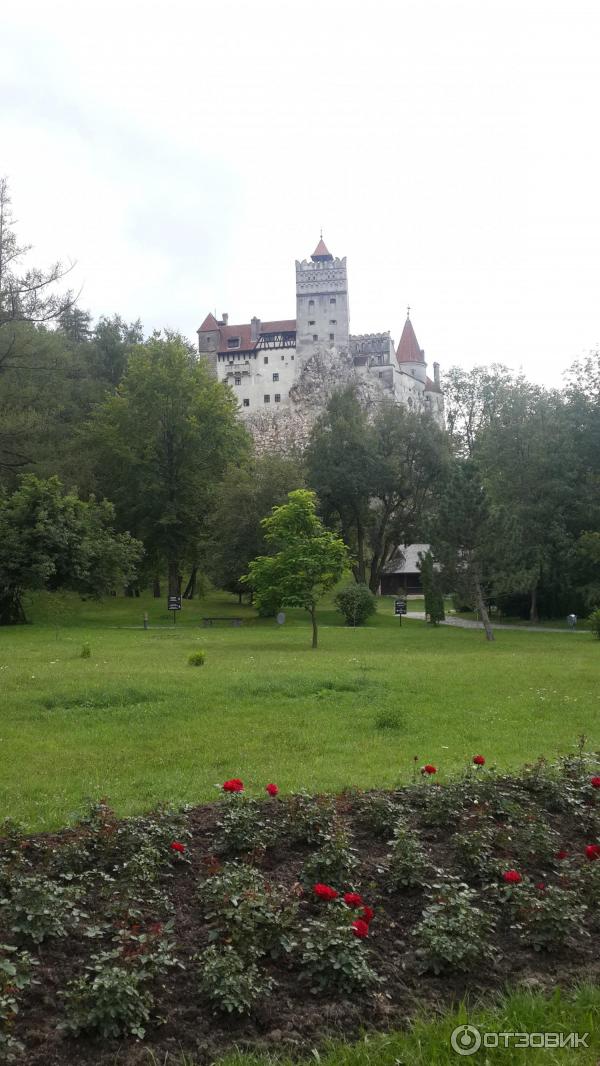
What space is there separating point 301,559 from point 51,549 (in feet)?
41.7

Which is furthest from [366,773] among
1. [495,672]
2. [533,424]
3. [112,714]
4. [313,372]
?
[313,372]

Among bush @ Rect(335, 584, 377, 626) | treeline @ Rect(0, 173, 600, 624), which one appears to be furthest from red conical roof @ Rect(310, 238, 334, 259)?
bush @ Rect(335, 584, 377, 626)

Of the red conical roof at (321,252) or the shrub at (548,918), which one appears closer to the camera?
the shrub at (548,918)

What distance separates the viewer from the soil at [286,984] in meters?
3.83

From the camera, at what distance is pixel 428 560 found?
1451 inches

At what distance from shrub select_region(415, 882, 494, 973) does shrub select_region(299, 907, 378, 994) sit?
351 mm

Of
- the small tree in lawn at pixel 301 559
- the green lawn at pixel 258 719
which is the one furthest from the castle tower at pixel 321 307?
the green lawn at pixel 258 719

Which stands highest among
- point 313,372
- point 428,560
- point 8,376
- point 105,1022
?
point 313,372

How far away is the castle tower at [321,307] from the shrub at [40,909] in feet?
347

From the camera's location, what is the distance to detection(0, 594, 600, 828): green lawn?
854cm

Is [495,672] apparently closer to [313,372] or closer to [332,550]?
[332,550]

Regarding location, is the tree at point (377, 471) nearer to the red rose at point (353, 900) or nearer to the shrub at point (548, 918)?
the shrub at point (548, 918)

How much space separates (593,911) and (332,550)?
23129mm

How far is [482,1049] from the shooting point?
3791mm
